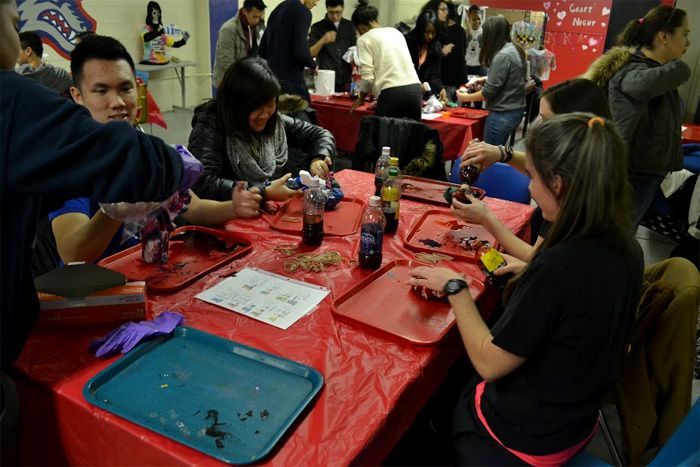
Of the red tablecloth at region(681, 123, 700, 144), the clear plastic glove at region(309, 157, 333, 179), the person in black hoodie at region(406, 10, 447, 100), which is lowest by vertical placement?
the clear plastic glove at region(309, 157, 333, 179)

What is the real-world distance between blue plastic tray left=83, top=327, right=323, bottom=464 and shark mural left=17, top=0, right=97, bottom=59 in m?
4.85

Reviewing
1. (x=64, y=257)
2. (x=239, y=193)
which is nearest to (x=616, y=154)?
(x=239, y=193)

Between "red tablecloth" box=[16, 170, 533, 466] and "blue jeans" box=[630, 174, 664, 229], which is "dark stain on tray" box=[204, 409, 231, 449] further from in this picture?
"blue jeans" box=[630, 174, 664, 229]

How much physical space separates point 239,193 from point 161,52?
476cm

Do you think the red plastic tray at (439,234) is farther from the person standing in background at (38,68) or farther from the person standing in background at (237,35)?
the person standing in background at (237,35)

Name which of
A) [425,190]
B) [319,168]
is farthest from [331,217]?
[425,190]

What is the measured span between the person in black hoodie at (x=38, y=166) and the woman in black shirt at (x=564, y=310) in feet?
2.51

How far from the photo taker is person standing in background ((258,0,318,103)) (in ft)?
14.1

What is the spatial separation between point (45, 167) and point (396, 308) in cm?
89

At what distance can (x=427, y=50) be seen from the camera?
5035 mm

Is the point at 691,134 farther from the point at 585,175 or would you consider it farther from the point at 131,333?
the point at 131,333

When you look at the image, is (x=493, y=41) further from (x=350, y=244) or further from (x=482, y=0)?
(x=482, y=0)

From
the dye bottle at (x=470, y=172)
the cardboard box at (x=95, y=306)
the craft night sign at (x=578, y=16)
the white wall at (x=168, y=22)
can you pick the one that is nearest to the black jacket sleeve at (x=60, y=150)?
the cardboard box at (x=95, y=306)

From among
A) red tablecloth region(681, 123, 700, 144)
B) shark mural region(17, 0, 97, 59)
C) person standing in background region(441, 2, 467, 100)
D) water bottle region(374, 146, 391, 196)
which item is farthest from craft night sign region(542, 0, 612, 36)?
water bottle region(374, 146, 391, 196)
